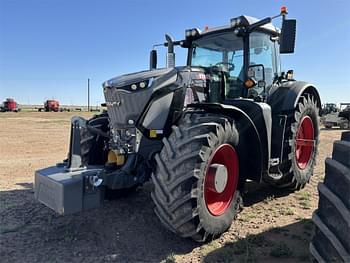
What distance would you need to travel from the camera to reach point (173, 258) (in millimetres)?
3250

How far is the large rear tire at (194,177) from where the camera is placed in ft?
10.5

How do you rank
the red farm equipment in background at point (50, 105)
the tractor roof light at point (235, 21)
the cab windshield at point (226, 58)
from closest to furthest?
the tractor roof light at point (235, 21) < the cab windshield at point (226, 58) < the red farm equipment in background at point (50, 105)

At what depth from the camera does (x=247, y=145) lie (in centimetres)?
414

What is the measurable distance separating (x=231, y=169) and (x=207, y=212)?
73cm

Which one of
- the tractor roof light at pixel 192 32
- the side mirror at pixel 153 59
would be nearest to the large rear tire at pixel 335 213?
the tractor roof light at pixel 192 32

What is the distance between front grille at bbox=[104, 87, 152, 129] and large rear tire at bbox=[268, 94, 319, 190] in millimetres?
2236

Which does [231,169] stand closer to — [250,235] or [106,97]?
[250,235]

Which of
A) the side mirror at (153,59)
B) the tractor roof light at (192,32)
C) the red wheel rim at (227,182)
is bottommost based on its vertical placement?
the red wheel rim at (227,182)

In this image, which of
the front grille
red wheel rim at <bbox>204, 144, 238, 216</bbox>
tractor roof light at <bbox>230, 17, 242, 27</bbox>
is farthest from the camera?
tractor roof light at <bbox>230, 17, 242, 27</bbox>

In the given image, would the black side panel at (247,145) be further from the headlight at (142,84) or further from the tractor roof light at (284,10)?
the tractor roof light at (284,10)

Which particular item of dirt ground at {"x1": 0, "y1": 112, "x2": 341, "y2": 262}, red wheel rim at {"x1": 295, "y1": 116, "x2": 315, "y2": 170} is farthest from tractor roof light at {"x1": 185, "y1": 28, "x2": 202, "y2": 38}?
dirt ground at {"x1": 0, "y1": 112, "x2": 341, "y2": 262}

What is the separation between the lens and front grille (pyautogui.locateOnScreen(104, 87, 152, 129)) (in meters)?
3.92

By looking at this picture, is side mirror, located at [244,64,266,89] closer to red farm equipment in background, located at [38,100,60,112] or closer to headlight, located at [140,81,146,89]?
headlight, located at [140,81,146,89]

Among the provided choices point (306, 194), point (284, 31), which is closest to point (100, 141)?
point (284, 31)
